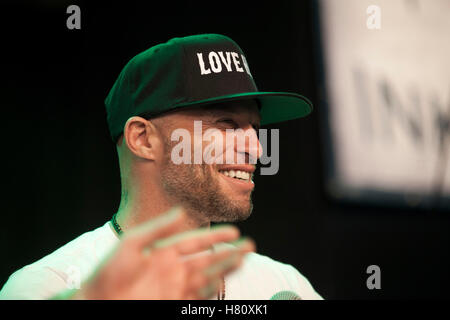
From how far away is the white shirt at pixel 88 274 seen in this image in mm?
1177

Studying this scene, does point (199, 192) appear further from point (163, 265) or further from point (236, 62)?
point (163, 265)

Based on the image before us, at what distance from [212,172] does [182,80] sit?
279 mm

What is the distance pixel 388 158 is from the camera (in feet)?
7.40

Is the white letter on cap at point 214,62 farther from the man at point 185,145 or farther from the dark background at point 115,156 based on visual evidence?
the dark background at point 115,156

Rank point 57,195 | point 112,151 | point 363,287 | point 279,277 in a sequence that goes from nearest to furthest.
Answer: point 279,277
point 57,195
point 112,151
point 363,287

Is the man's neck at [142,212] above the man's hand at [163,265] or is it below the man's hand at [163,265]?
below

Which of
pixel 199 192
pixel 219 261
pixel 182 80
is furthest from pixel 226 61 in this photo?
pixel 219 261

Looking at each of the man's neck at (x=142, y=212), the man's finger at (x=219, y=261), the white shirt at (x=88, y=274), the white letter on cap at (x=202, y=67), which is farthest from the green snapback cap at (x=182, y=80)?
the man's finger at (x=219, y=261)

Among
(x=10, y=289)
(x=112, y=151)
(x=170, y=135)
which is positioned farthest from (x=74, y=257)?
(x=112, y=151)

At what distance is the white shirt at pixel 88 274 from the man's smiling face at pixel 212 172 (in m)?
0.22

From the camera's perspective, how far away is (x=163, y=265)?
778 millimetres

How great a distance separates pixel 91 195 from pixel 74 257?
1.59 feet

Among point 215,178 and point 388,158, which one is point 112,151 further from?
point 388,158

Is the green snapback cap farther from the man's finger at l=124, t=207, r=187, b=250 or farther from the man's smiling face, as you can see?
the man's finger at l=124, t=207, r=187, b=250
